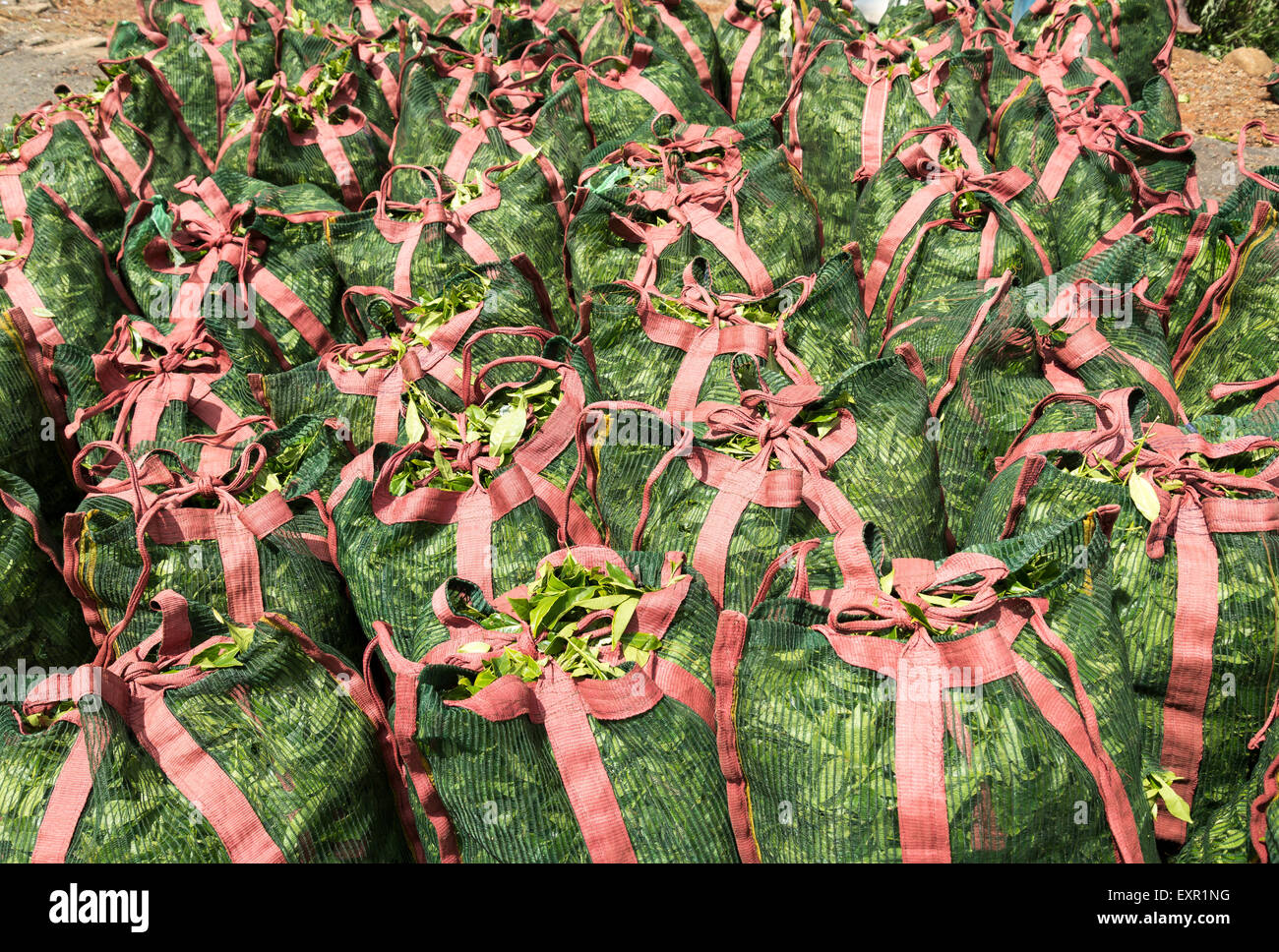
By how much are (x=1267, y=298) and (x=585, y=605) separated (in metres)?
2.15

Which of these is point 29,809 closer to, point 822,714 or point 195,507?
point 195,507

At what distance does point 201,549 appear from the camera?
2295mm

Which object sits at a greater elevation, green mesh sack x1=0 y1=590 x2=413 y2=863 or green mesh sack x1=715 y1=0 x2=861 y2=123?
green mesh sack x1=715 y1=0 x2=861 y2=123

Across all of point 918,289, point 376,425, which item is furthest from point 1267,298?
point 376,425

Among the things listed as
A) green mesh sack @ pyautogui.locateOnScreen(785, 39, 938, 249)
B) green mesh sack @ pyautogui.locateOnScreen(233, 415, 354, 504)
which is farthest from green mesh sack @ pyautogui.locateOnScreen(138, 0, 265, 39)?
green mesh sack @ pyautogui.locateOnScreen(233, 415, 354, 504)

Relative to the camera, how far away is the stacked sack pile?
5.74 ft

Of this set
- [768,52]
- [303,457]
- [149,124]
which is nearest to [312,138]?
[149,124]

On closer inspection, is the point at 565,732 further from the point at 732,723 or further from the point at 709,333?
the point at 709,333

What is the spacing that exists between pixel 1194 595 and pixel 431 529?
1682 mm

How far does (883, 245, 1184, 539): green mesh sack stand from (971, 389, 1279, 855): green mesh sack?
486 millimetres

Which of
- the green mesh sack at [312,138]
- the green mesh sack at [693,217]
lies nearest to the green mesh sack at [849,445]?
the green mesh sack at [693,217]

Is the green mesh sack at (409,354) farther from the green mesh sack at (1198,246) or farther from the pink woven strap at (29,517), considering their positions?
the green mesh sack at (1198,246)

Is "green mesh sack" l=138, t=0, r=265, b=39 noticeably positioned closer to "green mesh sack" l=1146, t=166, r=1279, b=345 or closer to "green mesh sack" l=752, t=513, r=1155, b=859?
"green mesh sack" l=1146, t=166, r=1279, b=345

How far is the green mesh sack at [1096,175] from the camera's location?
316 cm
